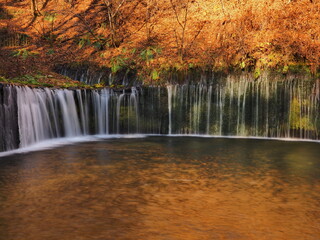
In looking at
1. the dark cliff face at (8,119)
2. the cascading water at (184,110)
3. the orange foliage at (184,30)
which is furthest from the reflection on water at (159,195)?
the orange foliage at (184,30)

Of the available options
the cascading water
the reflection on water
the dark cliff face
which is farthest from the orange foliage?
the dark cliff face

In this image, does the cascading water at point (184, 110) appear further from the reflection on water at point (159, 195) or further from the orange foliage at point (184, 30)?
the reflection on water at point (159, 195)

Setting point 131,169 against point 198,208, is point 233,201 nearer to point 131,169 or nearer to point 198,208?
point 198,208

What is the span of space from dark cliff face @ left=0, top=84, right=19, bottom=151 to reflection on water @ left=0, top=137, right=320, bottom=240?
1.19m

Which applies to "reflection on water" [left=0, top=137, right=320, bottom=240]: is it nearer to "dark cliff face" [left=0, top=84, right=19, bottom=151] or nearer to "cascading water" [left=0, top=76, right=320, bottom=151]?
"dark cliff face" [left=0, top=84, right=19, bottom=151]

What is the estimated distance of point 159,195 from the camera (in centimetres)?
684

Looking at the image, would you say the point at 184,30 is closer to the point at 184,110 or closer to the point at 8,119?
the point at 184,110

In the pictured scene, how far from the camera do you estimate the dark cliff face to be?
1161 cm

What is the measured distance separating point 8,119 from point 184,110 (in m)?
8.14

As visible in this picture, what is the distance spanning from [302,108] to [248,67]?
3.01 metres

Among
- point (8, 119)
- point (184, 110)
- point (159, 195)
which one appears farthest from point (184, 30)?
point (159, 195)

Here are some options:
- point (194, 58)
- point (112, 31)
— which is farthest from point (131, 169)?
point (112, 31)

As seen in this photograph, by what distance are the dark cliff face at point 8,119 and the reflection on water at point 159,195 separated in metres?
1.19

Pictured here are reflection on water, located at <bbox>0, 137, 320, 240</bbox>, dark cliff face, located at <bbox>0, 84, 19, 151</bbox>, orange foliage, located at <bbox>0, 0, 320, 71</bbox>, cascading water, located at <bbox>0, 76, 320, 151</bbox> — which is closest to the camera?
reflection on water, located at <bbox>0, 137, 320, 240</bbox>
